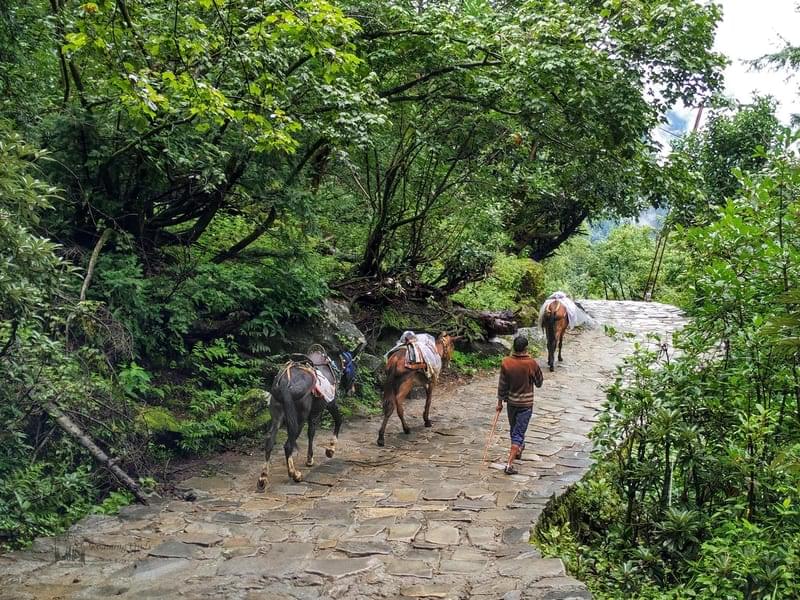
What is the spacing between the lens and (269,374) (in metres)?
10.4

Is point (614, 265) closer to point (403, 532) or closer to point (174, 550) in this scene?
point (403, 532)

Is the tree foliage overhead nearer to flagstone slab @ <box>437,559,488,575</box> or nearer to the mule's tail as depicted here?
the mule's tail

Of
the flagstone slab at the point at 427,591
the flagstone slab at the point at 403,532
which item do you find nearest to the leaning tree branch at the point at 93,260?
the flagstone slab at the point at 403,532

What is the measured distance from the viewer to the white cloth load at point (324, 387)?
8055 millimetres

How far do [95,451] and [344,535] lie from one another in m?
2.96

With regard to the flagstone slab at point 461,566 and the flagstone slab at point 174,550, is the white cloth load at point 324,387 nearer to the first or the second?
the flagstone slab at point 174,550

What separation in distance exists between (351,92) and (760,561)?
300 inches

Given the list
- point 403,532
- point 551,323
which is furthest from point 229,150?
point 551,323

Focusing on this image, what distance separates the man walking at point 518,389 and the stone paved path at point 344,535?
0.39 metres

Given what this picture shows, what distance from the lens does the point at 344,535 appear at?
6.16 metres

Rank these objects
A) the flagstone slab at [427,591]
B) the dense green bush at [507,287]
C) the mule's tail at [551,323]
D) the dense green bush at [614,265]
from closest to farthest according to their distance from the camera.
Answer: the flagstone slab at [427,591] < the mule's tail at [551,323] < the dense green bush at [507,287] < the dense green bush at [614,265]

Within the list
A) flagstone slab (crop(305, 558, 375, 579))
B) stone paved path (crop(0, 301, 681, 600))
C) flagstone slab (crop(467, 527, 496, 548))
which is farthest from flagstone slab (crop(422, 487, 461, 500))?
flagstone slab (crop(305, 558, 375, 579))

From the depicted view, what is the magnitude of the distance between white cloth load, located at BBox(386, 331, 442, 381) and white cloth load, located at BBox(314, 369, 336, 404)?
1.61 m

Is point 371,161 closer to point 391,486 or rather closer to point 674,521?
point 391,486
